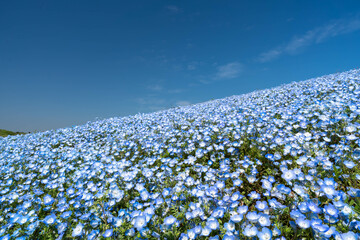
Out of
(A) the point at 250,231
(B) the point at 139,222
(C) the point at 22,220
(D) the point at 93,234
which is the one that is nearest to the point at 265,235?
(A) the point at 250,231

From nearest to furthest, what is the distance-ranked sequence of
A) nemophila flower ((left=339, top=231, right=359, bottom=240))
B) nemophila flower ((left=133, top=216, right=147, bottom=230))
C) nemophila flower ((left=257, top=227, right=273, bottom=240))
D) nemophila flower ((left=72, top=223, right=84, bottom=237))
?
nemophila flower ((left=339, top=231, right=359, bottom=240)) → nemophila flower ((left=257, top=227, right=273, bottom=240)) → nemophila flower ((left=133, top=216, right=147, bottom=230)) → nemophila flower ((left=72, top=223, right=84, bottom=237))

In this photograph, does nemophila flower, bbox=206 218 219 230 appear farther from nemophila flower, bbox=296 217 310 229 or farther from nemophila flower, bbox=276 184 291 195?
nemophila flower, bbox=276 184 291 195

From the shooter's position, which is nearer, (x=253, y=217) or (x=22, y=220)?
(x=253, y=217)

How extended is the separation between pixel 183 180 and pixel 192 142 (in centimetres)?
209

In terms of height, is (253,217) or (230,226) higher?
(253,217)

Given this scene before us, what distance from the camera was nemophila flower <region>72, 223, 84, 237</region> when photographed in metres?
2.24

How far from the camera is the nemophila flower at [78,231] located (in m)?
2.24

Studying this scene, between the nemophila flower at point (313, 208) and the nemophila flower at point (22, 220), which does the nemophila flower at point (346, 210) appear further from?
the nemophila flower at point (22, 220)

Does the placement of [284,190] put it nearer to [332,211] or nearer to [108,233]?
[332,211]

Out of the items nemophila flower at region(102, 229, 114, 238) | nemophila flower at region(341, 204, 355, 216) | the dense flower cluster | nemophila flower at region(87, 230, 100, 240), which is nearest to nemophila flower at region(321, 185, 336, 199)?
the dense flower cluster

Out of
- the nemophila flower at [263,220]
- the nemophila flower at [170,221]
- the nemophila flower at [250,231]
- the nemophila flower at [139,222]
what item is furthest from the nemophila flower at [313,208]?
the nemophila flower at [139,222]

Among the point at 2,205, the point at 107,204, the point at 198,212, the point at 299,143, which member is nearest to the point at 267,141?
the point at 299,143

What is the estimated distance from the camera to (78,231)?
229cm

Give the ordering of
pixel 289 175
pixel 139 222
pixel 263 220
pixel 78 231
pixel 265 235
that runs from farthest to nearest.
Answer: pixel 289 175 → pixel 78 231 → pixel 139 222 → pixel 263 220 → pixel 265 235
